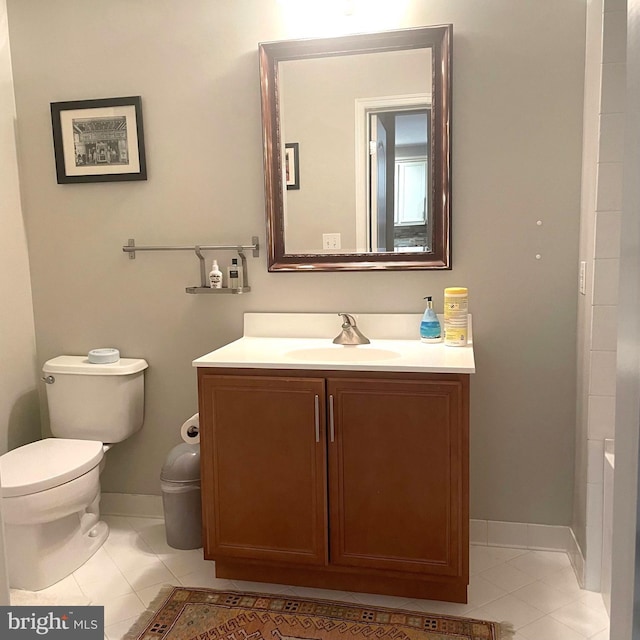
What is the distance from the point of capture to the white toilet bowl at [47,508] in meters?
2.20

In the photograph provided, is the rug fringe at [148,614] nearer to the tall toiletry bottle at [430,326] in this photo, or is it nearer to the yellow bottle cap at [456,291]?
the tall toiletry bottle at [430,326]

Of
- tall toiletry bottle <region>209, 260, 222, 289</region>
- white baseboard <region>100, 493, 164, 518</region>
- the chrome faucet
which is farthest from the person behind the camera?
white baseboard <region>100, 493, 164, 518</region>

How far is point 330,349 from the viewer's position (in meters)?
2.40

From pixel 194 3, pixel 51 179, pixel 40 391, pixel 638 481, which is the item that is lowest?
pixel 40 391

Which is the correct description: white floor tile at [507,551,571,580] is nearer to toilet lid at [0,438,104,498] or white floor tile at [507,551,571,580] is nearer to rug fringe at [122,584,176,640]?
rug fringe at [122,584,176,640]

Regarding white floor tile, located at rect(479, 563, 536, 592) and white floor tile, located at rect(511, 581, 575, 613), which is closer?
white floor tile, located at rect(511, 581, 575, 613)

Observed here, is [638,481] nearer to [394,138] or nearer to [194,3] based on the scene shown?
[394,138]

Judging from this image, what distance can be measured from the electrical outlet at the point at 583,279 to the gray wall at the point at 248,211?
58 mm

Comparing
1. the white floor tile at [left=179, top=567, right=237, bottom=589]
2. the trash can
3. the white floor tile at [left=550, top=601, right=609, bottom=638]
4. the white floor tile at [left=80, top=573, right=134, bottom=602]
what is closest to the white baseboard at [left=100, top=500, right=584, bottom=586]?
the white floor tile at [left=550, top=601, right=609, bottom=638]

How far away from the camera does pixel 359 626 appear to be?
2.01m

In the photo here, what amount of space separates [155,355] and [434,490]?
1.36m

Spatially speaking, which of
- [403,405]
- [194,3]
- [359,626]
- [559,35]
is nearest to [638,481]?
[403,405]

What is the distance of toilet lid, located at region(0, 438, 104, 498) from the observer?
7.19 ft

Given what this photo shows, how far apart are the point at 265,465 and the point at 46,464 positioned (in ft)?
2.79
